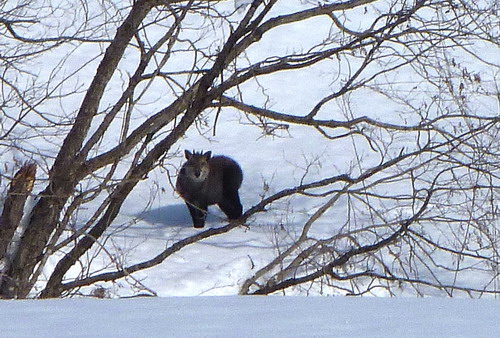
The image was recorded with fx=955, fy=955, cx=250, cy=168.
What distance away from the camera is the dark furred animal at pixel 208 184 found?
10.2 m

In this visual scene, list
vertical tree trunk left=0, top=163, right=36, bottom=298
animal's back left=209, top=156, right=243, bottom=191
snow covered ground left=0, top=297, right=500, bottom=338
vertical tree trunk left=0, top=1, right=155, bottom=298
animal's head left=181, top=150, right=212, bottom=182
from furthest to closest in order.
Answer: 1. animal's back left=209, top=156, right=243, bottom=191
2. animal's head left=181, top=150, right=212, bottom=182
3. vertical tree trunk left=0, top=163, right=36, bottom=298
4. vertical tree trunk left=0, top=1, right=155, bottom=298
5. snow covered ground left=0, top=297, right=500, bottom=338

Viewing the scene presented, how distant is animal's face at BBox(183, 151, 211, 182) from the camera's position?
1016 cm

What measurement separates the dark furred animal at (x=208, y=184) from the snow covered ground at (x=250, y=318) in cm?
659

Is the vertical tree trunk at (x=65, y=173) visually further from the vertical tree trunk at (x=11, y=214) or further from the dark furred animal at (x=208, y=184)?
the dark furred animal at (x=208, y=184)

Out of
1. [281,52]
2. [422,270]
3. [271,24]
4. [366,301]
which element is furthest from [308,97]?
[366,301]

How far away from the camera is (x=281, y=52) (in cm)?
1641

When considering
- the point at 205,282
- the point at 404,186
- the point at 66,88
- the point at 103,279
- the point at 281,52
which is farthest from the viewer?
the point at 281,52

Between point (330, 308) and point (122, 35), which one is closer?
point (330, 308)

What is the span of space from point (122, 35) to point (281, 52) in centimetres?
977

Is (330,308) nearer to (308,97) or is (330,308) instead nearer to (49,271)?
(49,271)

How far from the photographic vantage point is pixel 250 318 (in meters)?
3.07

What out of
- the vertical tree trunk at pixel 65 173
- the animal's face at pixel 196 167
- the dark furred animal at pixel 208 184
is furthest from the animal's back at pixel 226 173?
the vertical tree trunk at pixel 65 173

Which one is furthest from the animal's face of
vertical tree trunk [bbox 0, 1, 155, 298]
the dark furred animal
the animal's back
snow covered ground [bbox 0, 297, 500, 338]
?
snow covered ground [bbox 0, 297, 500, 338]

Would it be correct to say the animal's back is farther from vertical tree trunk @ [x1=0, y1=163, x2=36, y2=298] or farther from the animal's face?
vertical tree trunk @ [x1=0, y1=163, x2=36, y2=298]
